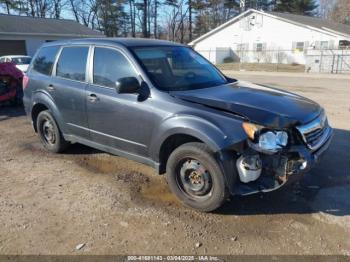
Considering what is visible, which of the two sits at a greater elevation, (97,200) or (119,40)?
(119,40)

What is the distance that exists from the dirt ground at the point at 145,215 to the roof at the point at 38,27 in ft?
101

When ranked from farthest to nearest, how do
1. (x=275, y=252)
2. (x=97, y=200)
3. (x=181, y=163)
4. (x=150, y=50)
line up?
(x=150, y=50) < (x=97, y=200) < (x=181, y=163) < (x=275, y=252)

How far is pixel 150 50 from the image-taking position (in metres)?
4.83

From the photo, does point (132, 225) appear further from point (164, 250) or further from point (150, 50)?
point (150, 50)

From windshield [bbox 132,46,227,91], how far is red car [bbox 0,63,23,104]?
21.4ft

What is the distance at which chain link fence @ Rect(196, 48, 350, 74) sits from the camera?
28.4m

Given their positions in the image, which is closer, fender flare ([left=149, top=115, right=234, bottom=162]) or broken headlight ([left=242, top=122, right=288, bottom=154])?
broken headlight ([left=242, top=122, right=288, bottom=154])

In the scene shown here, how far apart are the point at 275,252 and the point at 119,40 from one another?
3329mm

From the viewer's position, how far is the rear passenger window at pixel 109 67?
4.59 meters

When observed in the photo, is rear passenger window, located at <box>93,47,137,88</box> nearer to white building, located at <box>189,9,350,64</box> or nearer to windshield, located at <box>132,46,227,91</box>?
windshield, located at <box>132,46,227,91</box>

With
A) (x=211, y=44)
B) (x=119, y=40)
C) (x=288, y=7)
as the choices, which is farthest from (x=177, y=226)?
(x=288, y=7)

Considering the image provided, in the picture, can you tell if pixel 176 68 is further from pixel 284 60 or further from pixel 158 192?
pixel 284 60

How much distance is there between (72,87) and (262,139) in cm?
298

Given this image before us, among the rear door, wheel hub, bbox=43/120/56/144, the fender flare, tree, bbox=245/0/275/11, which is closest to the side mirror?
the fender flare
